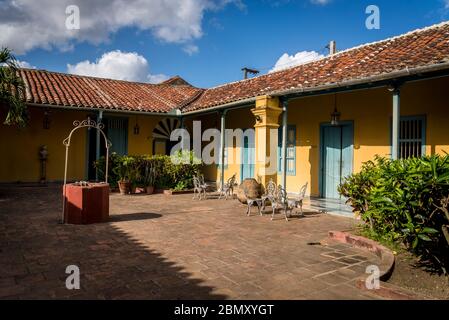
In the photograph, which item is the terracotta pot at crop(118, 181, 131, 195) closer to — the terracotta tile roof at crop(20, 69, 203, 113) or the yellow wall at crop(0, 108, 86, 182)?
the terracotta tile roof at crop(20, 69, 203, 113)

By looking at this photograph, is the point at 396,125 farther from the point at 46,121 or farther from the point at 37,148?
the point at 37,148

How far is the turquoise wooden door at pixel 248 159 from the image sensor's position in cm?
1332

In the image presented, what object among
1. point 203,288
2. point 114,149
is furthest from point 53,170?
point 203,288

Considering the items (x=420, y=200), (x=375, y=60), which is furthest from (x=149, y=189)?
(x=420, y=200)

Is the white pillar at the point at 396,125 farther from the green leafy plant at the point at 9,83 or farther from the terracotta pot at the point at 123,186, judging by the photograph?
the green leafy plant at the point at 9,83

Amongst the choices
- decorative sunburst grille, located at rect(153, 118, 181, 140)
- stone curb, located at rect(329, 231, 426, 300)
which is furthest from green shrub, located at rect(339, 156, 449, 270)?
decorative sunburst grille, located at rect(153, 118, 181, 140)

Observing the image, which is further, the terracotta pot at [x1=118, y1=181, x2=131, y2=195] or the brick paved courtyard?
the terracotta pot at [x1=118, y1=181, x2=131, y2=195]

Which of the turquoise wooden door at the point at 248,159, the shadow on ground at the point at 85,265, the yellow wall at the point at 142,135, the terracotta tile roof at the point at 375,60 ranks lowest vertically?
the shadow on ground at the point at 85,265

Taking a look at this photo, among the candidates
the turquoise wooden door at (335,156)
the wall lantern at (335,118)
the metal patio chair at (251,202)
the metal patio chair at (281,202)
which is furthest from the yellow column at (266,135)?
the turquoise wooden door at (335,156)

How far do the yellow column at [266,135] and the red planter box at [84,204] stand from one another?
4535 millimetres

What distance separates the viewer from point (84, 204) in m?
7.00

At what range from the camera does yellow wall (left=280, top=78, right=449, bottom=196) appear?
789cm

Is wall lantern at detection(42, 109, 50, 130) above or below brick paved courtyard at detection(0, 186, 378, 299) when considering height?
above

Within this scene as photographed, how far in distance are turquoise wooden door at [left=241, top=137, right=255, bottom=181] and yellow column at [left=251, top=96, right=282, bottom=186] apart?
3.23 m
